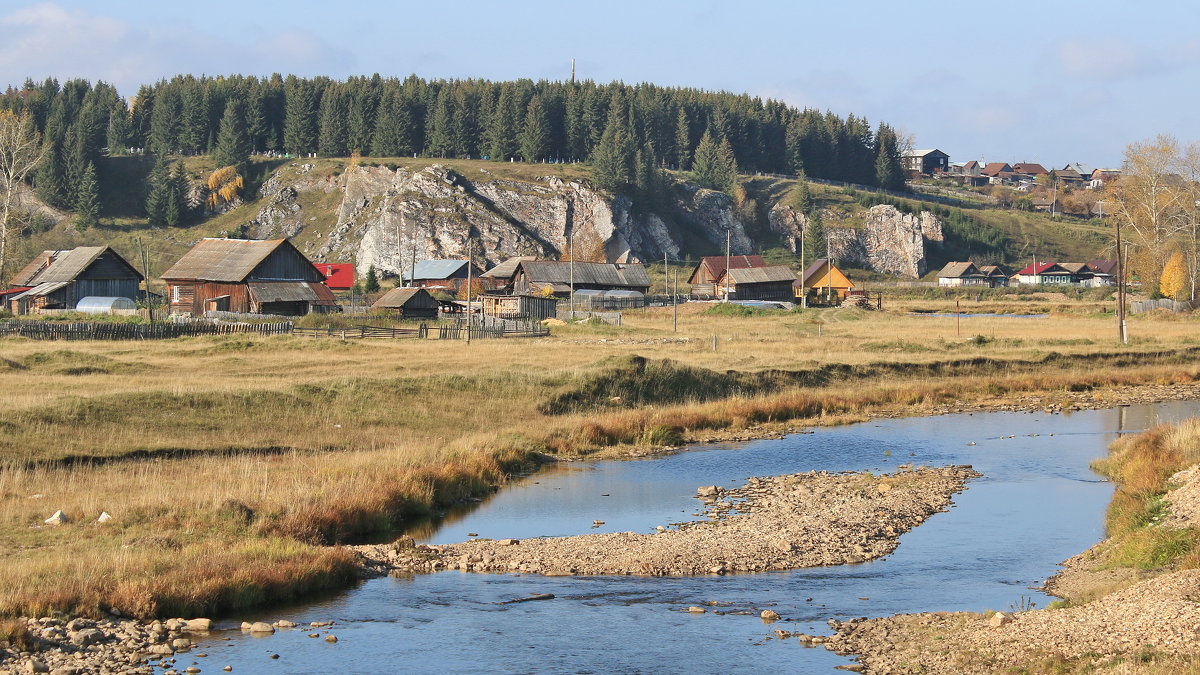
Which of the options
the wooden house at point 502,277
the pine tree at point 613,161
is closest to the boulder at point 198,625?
the wooden house at point 502,277

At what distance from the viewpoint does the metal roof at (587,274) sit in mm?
105188

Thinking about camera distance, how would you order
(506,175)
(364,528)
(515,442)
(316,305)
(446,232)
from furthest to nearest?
1. (506,175)
2. (446,232)
3. (316,305)
4. (515,442)
5. (364,528)

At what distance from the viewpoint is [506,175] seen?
14975 centimetres

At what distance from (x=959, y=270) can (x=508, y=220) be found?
57250mm

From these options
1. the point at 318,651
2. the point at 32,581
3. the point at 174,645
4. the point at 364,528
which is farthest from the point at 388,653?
the point at 364,528

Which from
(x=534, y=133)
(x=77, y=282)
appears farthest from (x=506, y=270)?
(x=534, y=133)

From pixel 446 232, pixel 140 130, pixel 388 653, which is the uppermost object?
pixel 140 130

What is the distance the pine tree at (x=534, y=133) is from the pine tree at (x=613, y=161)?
8.77 metres

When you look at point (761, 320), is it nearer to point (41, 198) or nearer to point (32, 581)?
point (32, 581)

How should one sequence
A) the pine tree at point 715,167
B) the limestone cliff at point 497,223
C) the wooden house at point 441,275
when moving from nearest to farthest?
the wooden house at point 441,275 → the limestone cliff at point 497,223 → the pine tree at point 715,167

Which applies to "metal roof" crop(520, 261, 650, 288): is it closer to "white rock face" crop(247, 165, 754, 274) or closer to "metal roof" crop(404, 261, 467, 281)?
"metal roof" crop(404, 261, 467, 281)

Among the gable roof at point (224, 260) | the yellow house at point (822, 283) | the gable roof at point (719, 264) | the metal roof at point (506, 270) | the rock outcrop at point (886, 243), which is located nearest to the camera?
the gable roof at point (224, 260)

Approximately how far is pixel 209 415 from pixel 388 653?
60.7 ft

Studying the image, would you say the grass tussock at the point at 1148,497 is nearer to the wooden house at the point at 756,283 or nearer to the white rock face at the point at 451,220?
the wooden house at the point at 756,283
